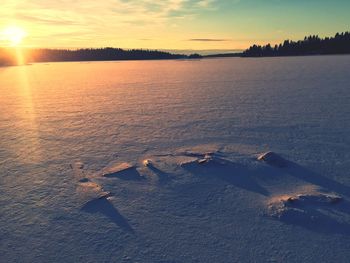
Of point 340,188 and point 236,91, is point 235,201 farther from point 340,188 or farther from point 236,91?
point 236,91

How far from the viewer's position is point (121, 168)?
479 cm

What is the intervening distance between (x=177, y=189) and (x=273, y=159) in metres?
1.65

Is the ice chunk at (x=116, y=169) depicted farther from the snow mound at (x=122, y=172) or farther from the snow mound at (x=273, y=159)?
the snow mound at (x=273, y=159)

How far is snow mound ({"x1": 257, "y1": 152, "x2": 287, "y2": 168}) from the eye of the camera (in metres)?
4.77

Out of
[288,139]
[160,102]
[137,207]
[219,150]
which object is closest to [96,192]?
[137,207]

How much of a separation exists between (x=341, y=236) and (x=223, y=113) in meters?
5.58

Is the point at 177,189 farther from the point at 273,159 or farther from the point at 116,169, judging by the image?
the point at 273,159

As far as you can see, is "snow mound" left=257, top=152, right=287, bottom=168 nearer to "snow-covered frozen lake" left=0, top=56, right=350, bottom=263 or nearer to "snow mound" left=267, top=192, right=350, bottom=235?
"snow-covered frozen lake" left=0, top=56, right=350, bottom=263

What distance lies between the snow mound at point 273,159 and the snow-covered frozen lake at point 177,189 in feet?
0.28

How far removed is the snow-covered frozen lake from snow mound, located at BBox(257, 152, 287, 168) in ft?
0.28

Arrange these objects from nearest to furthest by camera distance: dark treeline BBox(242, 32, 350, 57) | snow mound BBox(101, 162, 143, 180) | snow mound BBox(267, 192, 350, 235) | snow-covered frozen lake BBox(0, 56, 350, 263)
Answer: snow-covered frozen lake BBox(0, 56, 350, 263)
snow mound BBox(267, 192, 350, 235)
snow mound BBox(101, 162, 143, 180)
dark treeline BBox(242, 32, 350, 57)

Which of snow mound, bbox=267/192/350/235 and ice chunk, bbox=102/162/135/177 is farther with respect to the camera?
ice chunk, bbox=102/162/135/177

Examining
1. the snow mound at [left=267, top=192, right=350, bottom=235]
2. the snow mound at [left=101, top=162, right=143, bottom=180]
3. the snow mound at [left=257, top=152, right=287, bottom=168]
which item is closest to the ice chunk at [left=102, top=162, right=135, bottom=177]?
the snow mound at [left=101, top=162, right=143, bottom=180]

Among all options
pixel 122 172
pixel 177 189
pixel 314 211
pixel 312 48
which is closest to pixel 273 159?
pixel 314 211
